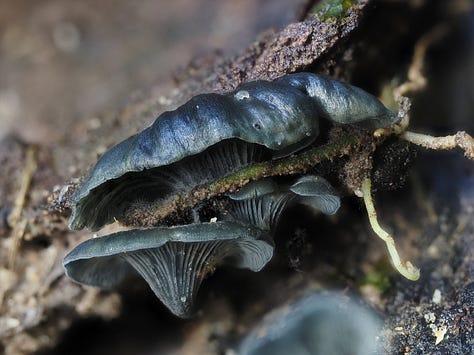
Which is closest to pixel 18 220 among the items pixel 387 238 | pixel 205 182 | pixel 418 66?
pixel 205 182

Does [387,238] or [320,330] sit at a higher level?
[387,238]

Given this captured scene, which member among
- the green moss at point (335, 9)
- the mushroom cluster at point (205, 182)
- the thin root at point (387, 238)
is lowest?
the thin root at point (387, 238)

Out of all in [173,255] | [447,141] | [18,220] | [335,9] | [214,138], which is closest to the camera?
[214,138]

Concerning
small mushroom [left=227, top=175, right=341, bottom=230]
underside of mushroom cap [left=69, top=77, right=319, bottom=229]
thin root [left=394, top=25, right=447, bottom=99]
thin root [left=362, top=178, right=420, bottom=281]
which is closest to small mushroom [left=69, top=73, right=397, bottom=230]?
underside of mushroom cap [left=69, top=77, right=319, bottom=229]

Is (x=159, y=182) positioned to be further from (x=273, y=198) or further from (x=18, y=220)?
(x=18, y=220)

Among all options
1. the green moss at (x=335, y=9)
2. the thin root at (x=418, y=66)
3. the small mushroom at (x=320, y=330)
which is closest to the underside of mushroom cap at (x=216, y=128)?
the green moss at (x=335, y=9)

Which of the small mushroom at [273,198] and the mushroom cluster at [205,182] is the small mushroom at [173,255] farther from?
→ the small mushroom at [273,198]

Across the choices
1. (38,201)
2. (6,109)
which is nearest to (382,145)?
(38,201)
